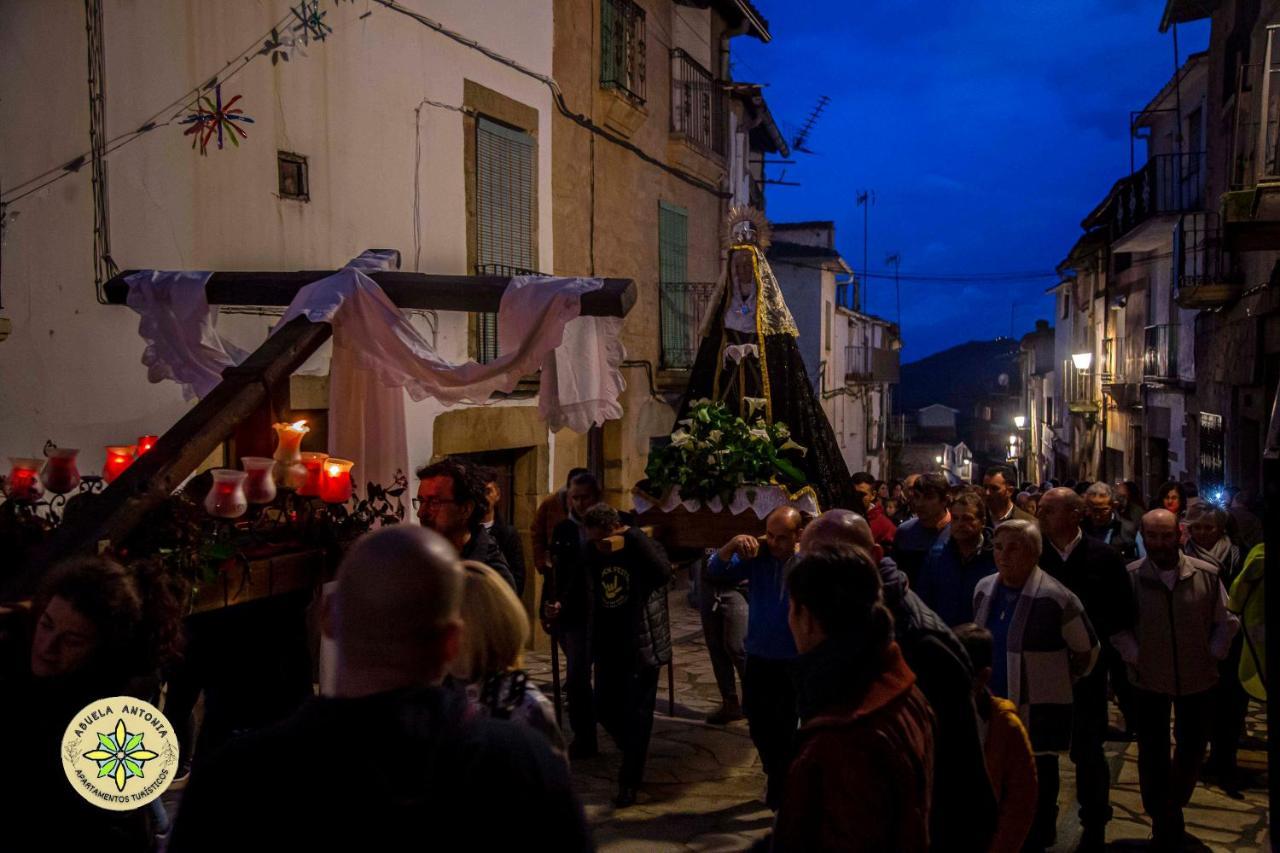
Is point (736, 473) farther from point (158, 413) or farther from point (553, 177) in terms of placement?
point (553, 177)

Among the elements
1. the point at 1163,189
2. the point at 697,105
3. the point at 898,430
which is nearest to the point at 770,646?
the point at 697,105

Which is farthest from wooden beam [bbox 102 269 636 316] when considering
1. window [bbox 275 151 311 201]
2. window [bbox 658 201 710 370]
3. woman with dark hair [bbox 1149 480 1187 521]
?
window [bbox 658 201 710 370]

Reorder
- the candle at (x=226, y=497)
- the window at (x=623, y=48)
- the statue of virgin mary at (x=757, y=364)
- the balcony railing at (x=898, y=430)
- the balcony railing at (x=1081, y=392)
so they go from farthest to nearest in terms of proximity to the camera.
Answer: the balcony railing at (x=898, y=430)
the balcony railing at (x=1081, y=392)
the window at (x=623, y=48)
the statue of virgin mary at (x=757, y=364)
the candle at (x=226, y=497)

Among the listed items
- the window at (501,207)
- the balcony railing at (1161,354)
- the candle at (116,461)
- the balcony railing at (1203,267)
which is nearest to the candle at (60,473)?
the candle at (116,461)

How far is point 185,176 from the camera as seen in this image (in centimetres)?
778

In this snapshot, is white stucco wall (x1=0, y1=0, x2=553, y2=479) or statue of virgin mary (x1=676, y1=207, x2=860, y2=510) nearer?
white stucco wall (x1=0, y1=0, x2=553, y2=479)

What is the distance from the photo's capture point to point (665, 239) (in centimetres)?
1683

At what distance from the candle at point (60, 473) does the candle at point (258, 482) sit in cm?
83

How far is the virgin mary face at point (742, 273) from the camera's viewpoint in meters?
8.92

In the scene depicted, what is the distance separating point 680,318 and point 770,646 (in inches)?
443

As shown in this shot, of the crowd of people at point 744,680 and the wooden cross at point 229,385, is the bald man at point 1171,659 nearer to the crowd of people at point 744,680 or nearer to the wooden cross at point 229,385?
the crowd of people at point 744,680

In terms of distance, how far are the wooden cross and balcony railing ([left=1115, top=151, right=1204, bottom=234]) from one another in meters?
14.4

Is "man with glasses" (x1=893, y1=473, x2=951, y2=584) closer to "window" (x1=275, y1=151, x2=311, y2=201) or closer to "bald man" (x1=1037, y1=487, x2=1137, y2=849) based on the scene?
"bald man" (x1=1037, y1=487, x2=1137, y2=849)

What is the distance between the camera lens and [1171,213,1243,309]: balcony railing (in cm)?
1438
